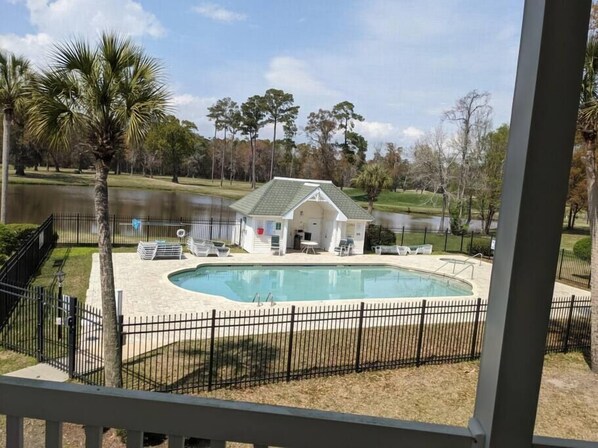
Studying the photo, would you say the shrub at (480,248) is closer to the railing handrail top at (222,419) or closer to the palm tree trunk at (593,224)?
the palm tree trunk at (593,224)

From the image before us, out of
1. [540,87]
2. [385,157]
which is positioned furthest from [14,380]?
[385,157]

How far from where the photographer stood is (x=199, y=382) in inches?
283

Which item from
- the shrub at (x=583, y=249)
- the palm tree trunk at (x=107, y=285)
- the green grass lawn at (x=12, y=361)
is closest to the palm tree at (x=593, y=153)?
the palm tree trunk at (x=107, y=285)

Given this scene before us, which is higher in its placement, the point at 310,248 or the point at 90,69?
the point at 90,69

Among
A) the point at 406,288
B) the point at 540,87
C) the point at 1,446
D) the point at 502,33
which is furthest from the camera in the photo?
the point at 406,288

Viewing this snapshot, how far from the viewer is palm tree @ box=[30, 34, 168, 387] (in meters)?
5.93

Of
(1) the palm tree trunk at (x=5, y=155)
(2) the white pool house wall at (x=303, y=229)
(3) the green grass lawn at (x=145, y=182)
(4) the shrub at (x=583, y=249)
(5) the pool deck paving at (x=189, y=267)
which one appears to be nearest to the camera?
(5) the pool deck paving at (x=189, y=267)

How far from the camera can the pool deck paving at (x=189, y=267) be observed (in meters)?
11.7

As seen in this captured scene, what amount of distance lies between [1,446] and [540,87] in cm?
454

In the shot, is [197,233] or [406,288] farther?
[197,233]

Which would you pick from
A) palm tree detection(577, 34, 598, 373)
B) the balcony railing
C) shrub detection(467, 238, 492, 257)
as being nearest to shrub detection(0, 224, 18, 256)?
the balcony railing

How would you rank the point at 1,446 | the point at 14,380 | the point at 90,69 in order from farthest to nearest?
the point at 90,69 < the point at 1,446 < the point at 14,380

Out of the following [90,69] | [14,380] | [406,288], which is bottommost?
[406,288]

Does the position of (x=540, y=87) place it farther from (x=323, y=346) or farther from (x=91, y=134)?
(x=323, y=346)
